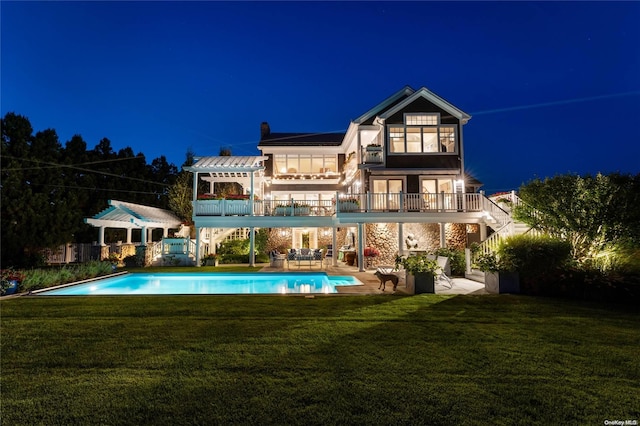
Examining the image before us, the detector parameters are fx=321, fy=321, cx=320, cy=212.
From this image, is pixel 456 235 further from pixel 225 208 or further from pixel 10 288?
pixel 10 288

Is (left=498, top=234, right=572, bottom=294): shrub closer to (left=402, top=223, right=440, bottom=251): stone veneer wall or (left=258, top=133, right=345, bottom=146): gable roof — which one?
(left=402, top=223, right=440, bottom=251): stone veneer wall

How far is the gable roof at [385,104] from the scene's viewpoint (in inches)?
735

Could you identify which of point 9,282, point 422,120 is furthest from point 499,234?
point 9,282

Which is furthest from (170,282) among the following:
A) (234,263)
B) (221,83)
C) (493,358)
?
(221,83)

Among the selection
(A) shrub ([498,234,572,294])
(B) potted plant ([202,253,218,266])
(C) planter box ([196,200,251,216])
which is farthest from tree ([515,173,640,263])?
(B) potted plant ([202,253,218,266])

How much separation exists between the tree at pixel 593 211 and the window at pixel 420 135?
854cm

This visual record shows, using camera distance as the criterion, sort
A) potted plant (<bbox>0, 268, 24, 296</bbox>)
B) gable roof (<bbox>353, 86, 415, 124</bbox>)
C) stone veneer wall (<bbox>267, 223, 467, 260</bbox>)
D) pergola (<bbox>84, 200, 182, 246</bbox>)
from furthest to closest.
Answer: gable roof (<bbox>353, 86, 415, 124</bbox>) < pergola (<bbox>84, 200, 182, 246</bbox>) < stone veneer wall (<bbox>267, 223, 467, 260</bbox>) < potted plant (<bbox>0, 268, 24, 296</bbox>)

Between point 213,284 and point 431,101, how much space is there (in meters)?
15.2

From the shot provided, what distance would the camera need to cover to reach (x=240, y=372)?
3916 millimetres

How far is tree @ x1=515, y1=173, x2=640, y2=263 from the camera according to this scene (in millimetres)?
9188

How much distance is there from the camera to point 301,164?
2320 centimetres

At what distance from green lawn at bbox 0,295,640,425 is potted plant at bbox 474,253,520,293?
196cm

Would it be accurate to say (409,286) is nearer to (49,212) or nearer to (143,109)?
(49,212)

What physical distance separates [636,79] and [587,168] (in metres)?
27.5
